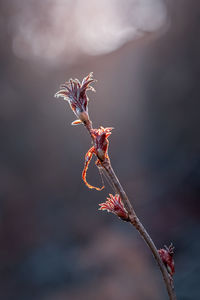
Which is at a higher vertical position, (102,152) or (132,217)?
(102,152)

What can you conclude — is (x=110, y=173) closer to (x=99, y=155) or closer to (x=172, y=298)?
(x=99, y=155)

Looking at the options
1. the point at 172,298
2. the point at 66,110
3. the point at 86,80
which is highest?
the point at 66,110

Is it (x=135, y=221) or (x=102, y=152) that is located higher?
(x=102, y=152)

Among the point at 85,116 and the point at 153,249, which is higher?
the point at 85,116

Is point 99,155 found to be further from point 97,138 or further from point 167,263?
point 167,263

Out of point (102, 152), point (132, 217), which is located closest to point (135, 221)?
point (132, 217)

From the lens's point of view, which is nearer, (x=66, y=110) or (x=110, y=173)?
(x=110, y=173)

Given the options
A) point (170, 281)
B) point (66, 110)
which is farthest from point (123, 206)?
point (66, 110)

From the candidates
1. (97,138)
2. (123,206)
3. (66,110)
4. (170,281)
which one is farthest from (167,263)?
(66,110)

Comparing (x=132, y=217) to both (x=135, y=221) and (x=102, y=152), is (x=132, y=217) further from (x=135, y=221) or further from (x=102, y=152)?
(x=102, y=152)
